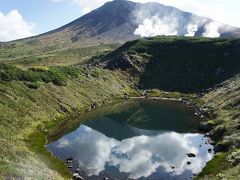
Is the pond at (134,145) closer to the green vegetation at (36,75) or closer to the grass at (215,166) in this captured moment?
the grass at (215,166)

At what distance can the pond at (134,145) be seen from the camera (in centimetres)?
8000

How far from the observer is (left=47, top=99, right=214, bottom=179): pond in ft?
262

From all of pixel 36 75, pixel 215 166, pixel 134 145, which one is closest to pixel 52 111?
pixel 36 75

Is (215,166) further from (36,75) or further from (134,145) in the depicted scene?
(36,75)

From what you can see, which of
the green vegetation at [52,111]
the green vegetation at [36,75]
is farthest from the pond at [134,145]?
the green vegetation at [36,75]

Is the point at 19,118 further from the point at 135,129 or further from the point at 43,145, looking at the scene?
the point at 135,129

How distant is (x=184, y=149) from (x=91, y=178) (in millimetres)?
32738

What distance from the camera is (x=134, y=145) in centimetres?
10338

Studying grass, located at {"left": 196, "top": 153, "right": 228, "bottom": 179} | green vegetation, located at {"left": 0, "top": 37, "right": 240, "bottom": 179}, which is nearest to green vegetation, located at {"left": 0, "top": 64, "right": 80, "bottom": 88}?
green vegetation, located at {"left": 0, "top": 37, "right": 240, "bottom": 179}

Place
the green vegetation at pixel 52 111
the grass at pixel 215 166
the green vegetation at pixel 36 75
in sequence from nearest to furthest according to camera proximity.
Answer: the grass at pixel 215 166, the green vegetation at pixel 52 111, the green vegetation at pixel 36 75

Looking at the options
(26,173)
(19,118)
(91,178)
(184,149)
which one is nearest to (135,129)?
(184,149)

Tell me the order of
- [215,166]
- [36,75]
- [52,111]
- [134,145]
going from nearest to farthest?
1. [215,166]
2. [134,145]
3. [52,111]
4. [36,75]

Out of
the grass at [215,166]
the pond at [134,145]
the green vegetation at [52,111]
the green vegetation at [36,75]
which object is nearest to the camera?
the grass at [215,166]

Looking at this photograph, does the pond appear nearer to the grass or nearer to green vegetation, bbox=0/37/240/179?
the grass
